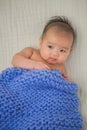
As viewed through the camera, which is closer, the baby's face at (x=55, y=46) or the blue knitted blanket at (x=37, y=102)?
the blue knitted blanket at (x=37, y=102)

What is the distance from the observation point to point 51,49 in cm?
134

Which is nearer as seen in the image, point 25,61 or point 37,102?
point 37,102

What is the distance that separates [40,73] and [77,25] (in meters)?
0.37

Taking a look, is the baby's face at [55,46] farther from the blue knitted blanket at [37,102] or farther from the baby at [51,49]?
the blue knitted blanket at [37,102]

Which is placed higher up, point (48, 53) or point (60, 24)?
point (60, 24)

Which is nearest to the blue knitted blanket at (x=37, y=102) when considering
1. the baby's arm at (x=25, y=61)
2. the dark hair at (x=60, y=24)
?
the baby's arm at (x=25, y=61)

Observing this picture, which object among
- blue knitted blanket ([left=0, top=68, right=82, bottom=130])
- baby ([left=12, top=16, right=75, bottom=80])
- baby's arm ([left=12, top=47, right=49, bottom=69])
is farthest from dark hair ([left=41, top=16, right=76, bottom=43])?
blue knitted blanket ([left=0, top=68, right=82, bottom=130])

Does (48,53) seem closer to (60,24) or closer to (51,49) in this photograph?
(51,49)

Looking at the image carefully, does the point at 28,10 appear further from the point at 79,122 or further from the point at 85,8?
the point at 79,122

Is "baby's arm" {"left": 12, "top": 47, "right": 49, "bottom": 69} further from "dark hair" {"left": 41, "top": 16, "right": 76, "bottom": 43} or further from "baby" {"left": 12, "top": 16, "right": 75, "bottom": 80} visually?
"dark hair" {"left": 41, "top": 16, "right": 76, "bottom": 43}

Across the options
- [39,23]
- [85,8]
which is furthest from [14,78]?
[85,8]

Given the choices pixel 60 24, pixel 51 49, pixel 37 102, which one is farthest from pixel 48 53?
pixel 37 102

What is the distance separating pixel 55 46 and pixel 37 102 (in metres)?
0.30

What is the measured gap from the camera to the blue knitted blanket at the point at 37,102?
1146mm
